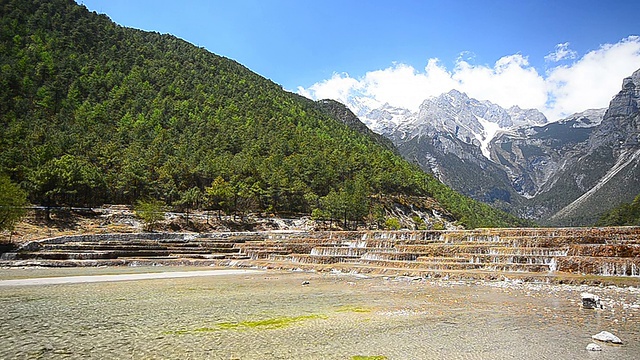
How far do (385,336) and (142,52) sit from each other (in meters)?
146

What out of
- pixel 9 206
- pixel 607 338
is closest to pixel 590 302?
pixel 607 338

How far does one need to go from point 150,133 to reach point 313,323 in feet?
279

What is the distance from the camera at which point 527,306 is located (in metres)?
12.4

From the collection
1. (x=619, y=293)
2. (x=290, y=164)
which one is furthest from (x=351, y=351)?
(x=290, y=164)

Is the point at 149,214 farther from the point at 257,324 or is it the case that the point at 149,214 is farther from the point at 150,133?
the point at 257,324

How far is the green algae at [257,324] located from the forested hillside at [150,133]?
158 feet

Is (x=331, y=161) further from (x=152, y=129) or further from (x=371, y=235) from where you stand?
(x=371, y=235)

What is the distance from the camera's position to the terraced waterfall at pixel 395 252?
21.2 metres

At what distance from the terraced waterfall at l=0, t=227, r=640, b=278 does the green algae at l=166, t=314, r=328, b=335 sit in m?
12.3

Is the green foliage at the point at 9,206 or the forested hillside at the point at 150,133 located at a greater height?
the forested hillside at the point at 150,133

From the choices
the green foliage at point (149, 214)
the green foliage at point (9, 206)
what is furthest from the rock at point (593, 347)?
the green foliage at point (149, 214)

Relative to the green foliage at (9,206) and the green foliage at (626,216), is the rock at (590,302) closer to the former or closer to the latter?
the green foliage at (9,206)

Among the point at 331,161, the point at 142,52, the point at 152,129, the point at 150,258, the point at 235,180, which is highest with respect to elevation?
the point at 142,52

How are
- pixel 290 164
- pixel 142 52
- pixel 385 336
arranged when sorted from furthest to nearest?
pixel 142 52 → pixel 290 164 → pixel 385 336
